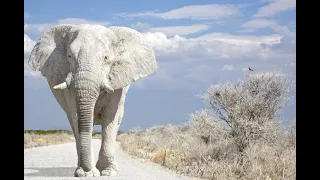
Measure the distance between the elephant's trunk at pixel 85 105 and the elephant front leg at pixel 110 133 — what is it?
981 millimetres

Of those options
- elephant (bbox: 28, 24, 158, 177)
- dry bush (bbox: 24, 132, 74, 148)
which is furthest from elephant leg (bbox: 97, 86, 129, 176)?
dry bush (bbox: 24, 132, 74, 148)

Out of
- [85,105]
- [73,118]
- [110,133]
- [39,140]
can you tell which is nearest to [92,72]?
[85,105]

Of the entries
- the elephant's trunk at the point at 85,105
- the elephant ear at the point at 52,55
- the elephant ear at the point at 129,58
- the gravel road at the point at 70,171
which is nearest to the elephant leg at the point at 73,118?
the elephant's trunk at the point at 85,105

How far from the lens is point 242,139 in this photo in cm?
1497

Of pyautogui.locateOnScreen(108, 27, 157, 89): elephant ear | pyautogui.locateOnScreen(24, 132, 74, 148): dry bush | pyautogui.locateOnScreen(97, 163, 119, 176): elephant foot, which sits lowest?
pyautogui.locateOnScreen(24, 132, 74, 148): dry bush

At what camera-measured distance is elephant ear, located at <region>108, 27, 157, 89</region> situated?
36.4 feet

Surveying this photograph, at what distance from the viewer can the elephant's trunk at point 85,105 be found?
996 cm

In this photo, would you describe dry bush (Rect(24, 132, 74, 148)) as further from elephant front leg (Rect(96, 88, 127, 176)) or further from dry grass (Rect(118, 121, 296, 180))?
elephant front leg (Rect(96, 88, 127, 176))

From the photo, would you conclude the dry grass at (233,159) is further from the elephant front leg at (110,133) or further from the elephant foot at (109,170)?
the elephant front leg at (110,133)

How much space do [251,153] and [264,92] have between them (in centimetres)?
347

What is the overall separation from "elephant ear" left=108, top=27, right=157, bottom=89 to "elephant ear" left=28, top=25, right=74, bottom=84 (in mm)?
984

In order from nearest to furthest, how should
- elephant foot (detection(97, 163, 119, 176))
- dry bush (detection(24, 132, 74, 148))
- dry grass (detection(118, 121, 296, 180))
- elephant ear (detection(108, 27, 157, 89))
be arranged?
elephant ear (detection(108, 27, 157, 89))
elephant foot (detection(97, 163, 119, 176))
dry grass (detection(118, 121, 296, 180))
dry bush (detection(24, 132, 74, 148))

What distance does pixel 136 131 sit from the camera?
29438 mm
